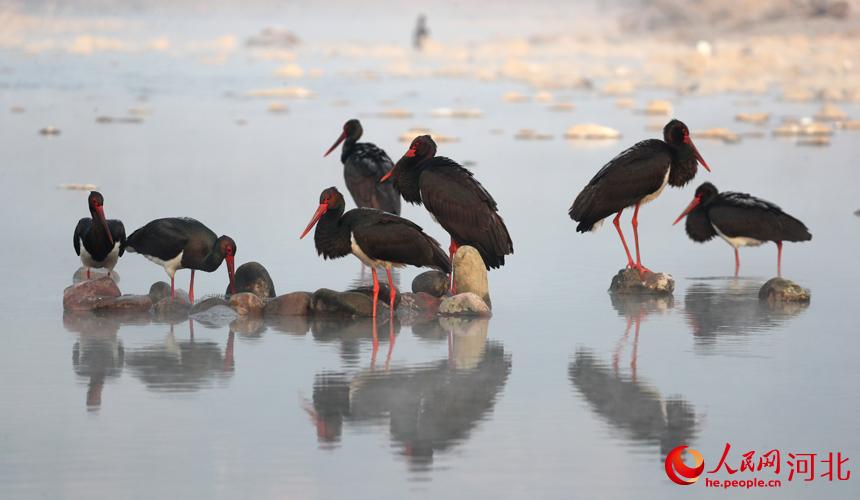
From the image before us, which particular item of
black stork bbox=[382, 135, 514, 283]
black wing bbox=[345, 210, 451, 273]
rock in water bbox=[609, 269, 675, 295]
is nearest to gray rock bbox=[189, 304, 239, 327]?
black wing bbox=[345, 210, 451, 273]

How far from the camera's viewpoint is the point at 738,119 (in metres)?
30.0

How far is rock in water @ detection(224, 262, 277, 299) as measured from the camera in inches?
459

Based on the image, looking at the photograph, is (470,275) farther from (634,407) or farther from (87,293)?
(634,407)

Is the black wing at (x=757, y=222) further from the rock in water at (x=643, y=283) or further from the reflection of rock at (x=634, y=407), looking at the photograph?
the reflection of rock at (x=634, y=407)

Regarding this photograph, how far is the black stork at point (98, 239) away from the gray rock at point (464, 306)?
2.68 m

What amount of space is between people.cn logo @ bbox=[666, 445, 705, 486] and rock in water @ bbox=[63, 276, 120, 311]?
5282mm

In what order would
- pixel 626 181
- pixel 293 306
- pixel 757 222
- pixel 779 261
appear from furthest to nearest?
pixel 779 261 → pixel 757 222 → pixel 626 181 → pixel 293 306

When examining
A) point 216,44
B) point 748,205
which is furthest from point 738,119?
point 216,44

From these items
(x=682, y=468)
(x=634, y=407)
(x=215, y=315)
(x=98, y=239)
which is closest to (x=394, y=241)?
(x=215, y=315)

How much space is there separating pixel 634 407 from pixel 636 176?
4.49 meters

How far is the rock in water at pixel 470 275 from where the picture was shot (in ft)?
38.4

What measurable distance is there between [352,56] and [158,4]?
5953 centimetres

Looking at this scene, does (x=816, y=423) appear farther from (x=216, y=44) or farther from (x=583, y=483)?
(x=216, y=44)

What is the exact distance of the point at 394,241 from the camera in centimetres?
1120
